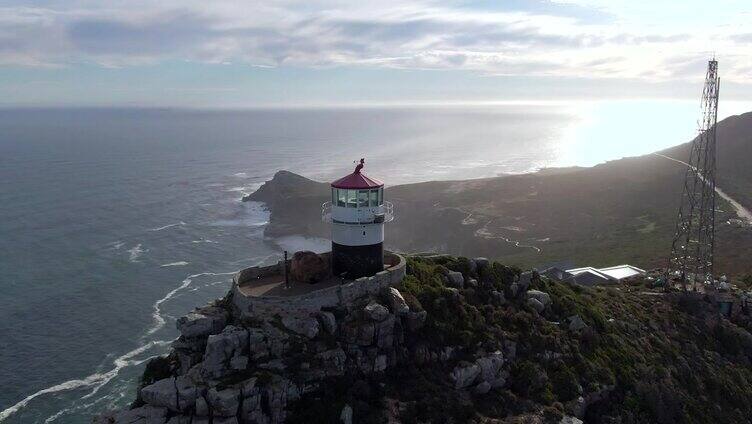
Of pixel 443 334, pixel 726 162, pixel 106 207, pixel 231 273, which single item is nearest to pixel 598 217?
pixel 726 162

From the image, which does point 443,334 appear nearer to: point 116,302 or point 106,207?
point 116,302

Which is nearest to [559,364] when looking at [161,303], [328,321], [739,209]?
[328,321]

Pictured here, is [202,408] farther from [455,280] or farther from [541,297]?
[541,297]

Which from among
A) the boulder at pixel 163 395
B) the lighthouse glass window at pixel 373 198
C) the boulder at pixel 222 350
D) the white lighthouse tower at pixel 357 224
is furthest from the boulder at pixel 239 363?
the lighthouse glass window at pixel 373 198

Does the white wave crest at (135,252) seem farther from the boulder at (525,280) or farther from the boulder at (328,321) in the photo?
the boulder at (525,280)

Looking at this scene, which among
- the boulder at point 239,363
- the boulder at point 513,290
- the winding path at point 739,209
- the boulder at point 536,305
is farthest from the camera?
the winding path at point 739,209

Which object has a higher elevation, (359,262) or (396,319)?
(359,262)
